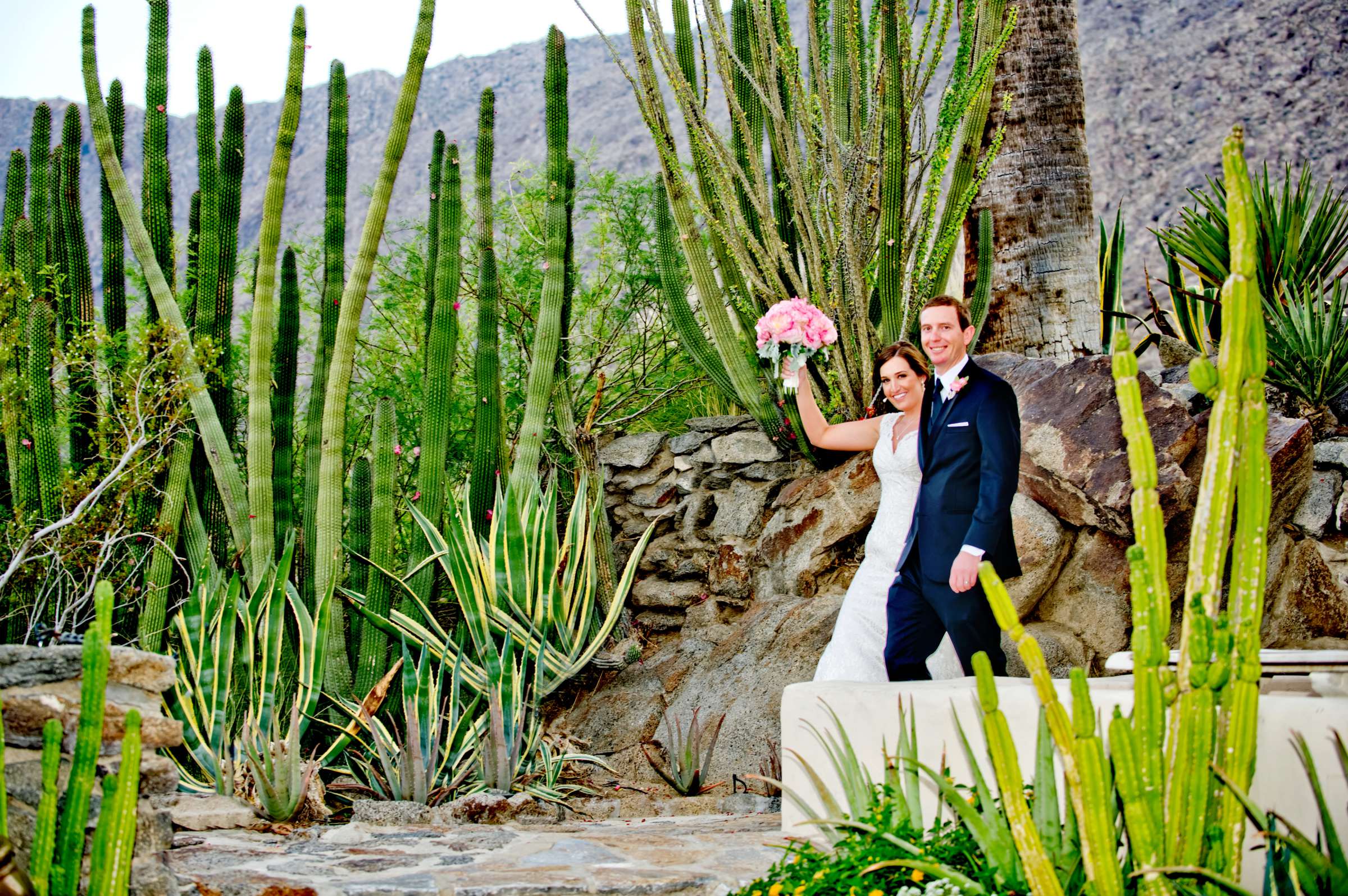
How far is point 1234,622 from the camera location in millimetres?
1555

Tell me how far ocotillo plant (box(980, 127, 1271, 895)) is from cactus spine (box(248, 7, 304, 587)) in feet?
11.6

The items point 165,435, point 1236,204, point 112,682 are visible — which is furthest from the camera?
point 165,435

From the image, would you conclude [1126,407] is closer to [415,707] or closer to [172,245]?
[415,707]

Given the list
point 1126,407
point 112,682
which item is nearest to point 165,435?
point 112,682

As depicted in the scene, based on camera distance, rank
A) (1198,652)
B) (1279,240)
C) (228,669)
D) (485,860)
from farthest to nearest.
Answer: (1279,240) < (228,669) < (485,860) < (1198,652)

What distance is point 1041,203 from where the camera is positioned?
17.8 feet

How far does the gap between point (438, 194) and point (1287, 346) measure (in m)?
3.81

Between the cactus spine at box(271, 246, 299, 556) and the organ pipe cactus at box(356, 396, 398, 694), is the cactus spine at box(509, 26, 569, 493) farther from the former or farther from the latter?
the cactus spine at box(271, 246, 299, 556)

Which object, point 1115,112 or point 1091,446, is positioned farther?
point 1115,112

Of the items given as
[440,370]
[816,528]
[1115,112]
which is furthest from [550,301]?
[1115,112]

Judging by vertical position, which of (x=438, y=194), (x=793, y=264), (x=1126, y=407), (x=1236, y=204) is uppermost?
(x=438, y=194)

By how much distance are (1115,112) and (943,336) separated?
39.6 feet

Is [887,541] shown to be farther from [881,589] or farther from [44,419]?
[44,419]

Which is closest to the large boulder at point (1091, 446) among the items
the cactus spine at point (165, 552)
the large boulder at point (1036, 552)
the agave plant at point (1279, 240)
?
the large boulder at point (1036, 552)
